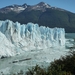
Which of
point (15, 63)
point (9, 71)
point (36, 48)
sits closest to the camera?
point (9, 71)

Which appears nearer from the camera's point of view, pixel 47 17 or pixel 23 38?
pixel 23 38

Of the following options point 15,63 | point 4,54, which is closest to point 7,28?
point 4,54

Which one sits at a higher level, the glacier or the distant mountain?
the distant mountain

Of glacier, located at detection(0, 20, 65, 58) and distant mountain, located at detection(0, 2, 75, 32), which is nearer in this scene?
glacier, located at detection(0, 20, 65, 58)

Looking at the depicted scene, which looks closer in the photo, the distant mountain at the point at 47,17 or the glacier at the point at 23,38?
the glacier at the point at 23,38

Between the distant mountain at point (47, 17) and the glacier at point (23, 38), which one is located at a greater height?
the distant mountain at point (47, 17)

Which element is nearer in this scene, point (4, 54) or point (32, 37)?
point (4, 54)

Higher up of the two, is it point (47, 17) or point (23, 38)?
point (47, 17)

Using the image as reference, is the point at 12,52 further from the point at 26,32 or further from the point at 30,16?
the point at 30,16
